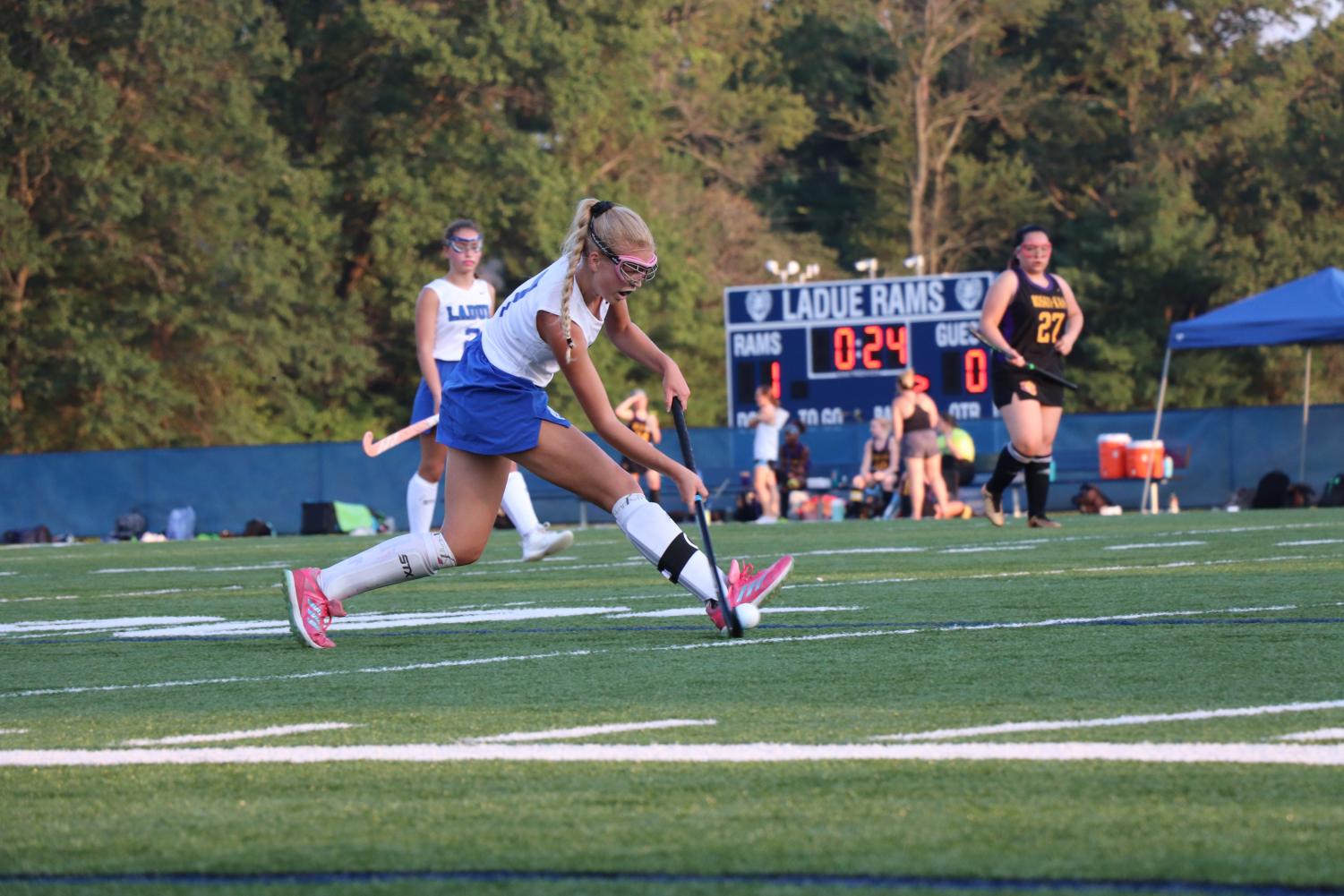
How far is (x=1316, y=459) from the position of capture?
28375 millimetres

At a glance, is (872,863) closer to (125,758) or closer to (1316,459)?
(125,758)

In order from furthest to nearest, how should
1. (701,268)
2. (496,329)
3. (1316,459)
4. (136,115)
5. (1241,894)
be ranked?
(701,268) < (136,115) < (1316,459) < (496,329) < (1241,894)

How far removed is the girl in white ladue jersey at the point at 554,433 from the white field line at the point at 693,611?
1044 mm

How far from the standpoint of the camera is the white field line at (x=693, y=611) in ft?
25.8

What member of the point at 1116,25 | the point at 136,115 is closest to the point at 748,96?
the point at 1116,25

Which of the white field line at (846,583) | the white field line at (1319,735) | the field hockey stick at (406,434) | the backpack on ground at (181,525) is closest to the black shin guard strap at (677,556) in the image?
the white field line at (1319,735)

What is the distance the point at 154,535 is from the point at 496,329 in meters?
23.0

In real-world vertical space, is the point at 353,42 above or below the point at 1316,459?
above

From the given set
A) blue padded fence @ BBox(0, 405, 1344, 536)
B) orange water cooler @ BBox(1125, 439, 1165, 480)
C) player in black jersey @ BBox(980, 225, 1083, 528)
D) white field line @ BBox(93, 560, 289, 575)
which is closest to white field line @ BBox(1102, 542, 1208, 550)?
player in black jersey @ BBox(980, 225, 1083, 528)

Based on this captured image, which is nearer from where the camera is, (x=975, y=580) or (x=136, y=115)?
(x=975, y=580)

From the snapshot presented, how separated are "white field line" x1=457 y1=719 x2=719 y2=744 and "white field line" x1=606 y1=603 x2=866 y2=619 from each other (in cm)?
314

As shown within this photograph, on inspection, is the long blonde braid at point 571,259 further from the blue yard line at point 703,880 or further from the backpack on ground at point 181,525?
the backpack on ground at point 181,525

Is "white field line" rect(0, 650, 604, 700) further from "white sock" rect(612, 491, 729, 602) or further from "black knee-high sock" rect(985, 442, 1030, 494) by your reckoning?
"black knee-high sock" rect(985, 442, 1030, 494)

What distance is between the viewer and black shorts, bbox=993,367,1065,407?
542 inches
